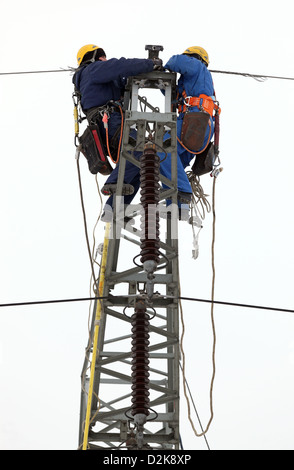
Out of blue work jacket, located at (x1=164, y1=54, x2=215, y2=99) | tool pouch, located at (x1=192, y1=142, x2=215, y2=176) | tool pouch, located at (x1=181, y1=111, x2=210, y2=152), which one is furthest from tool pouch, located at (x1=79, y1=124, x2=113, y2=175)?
blue work jacket, located at (x1=164, y1=54, x2=215, y2=99)

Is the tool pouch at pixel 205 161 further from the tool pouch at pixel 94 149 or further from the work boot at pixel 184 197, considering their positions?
the tool pouch at pixel 94 149

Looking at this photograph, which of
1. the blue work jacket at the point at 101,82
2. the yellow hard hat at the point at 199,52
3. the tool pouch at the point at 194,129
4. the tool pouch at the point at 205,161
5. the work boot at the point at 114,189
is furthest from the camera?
the yellow hard hat at the point at 199,52

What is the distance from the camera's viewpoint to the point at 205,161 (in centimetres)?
1216

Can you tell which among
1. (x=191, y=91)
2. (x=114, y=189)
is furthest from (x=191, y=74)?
(x=114, y=189)

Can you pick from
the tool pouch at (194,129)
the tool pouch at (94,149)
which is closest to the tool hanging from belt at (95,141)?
the tool pouch at (94,149)

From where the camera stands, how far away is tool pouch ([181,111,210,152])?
11.2 m

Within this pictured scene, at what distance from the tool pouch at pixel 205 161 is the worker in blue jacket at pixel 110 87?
3.34 ft

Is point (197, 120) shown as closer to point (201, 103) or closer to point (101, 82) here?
point (201, 103)

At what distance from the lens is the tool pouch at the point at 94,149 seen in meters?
11.6

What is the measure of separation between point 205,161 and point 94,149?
1.72 m

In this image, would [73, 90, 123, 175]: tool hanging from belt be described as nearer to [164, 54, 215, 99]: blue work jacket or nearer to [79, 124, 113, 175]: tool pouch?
[79, 124, 113, 175]: tool pouch

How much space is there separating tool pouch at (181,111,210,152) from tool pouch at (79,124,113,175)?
1188 millimetres

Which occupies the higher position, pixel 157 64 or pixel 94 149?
pixel 157 64
